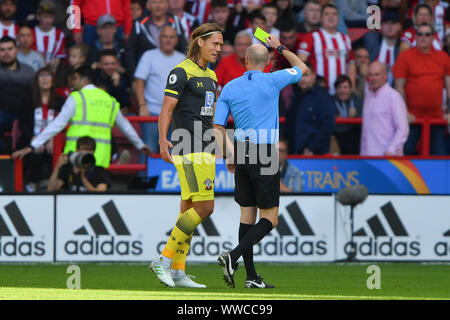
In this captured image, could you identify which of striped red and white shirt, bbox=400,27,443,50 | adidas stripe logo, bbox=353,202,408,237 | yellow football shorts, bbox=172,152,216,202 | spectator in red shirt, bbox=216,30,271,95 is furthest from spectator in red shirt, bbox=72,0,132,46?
yellow football shorts, bbox=172,152,216,202

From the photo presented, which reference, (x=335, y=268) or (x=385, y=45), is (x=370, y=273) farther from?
(x=385, y=45)

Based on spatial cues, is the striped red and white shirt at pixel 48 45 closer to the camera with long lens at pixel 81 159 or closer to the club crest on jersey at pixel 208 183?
the camera with long lens at pixel 81 159

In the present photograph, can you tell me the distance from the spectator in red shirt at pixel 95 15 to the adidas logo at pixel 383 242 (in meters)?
5.26

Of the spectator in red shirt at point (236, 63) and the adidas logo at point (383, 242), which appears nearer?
the adidas logo at point (383, 242)

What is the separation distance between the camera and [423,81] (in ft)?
52.5

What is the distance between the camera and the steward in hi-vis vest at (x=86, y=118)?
46.5 ft

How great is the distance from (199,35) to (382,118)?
571 centimetres

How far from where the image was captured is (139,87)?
1588 cm

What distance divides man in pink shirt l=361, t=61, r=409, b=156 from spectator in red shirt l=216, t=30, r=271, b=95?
181 cm

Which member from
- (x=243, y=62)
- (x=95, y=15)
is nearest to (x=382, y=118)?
(x=243, y=62)

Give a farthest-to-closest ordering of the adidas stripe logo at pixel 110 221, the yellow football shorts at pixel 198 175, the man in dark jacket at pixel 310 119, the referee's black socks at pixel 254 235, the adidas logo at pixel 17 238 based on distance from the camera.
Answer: the man in dark jacket at pixel 310 119
the adidas stripe logo at pixel 110 221
the adidas logo at pixel 17 238
the yellow football shorts at pixel 198 175
the referee's black socks at pixel 254 235

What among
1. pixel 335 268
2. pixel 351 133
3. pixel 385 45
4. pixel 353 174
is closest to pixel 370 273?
pixel 335 268

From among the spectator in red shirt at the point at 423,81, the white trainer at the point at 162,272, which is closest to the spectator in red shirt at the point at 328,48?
the spectator in red shirt at the point at 423,81

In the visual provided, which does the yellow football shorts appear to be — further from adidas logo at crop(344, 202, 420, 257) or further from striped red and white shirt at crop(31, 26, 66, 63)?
striped red and white shirt at crop(31, 26, 66, 63)
